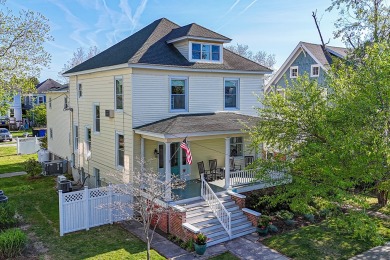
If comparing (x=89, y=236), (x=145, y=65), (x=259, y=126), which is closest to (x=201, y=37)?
(x=145, y=65)

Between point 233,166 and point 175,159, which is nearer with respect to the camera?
point 175,159

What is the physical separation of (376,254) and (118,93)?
13.3 metres

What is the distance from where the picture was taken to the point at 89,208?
47.0 ft

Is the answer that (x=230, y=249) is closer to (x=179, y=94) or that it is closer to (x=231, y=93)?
(x=179, y=94)

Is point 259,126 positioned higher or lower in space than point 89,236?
higher

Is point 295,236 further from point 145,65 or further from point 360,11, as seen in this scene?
point 360,11

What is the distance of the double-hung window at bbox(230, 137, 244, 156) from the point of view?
64.1ft

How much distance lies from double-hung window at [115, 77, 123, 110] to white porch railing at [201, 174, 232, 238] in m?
5.87

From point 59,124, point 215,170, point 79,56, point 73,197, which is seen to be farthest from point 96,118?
point 79,56

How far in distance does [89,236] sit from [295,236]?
8504 millimetres

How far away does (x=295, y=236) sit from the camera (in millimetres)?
13641

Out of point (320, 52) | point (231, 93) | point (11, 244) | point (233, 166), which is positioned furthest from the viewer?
point (320, 52)

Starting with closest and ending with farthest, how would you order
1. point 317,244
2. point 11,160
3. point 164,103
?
point 317,244 < point 164,103 < point 11,160

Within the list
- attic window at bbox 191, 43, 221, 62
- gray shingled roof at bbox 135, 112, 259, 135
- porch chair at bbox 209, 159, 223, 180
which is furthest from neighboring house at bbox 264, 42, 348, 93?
gray shingled roof at bbox 135, 112, 259, 135
